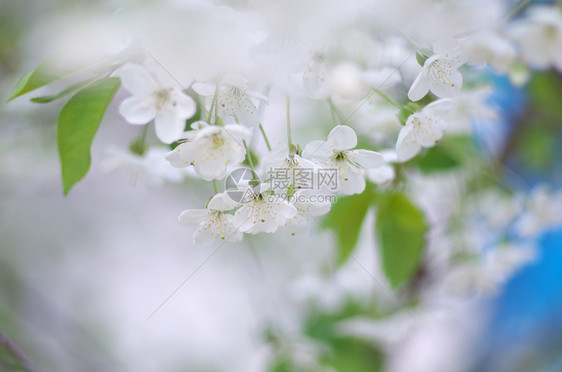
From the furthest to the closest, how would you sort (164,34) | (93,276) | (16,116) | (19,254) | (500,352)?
(93,276), (19,254), (500,352), (16,116), (164,34)

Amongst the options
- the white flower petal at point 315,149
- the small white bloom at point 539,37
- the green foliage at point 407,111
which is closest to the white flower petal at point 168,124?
the white flower petal at point 315,149

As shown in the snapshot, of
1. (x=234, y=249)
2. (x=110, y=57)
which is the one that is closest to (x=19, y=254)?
(x=234, y=249)

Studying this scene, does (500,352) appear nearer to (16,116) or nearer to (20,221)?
(16,116)

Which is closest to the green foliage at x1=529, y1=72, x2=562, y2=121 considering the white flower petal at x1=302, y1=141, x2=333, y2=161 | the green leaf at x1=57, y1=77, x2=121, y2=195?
the white flower petal at x1=302, y1=141, x2=333, y2=161

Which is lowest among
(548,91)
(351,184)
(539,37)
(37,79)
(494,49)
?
(37,79)

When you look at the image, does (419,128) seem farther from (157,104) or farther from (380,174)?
(157,104)

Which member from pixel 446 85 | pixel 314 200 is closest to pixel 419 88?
pixel 446 85

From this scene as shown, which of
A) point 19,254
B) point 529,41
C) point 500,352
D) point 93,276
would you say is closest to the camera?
point 529,41
